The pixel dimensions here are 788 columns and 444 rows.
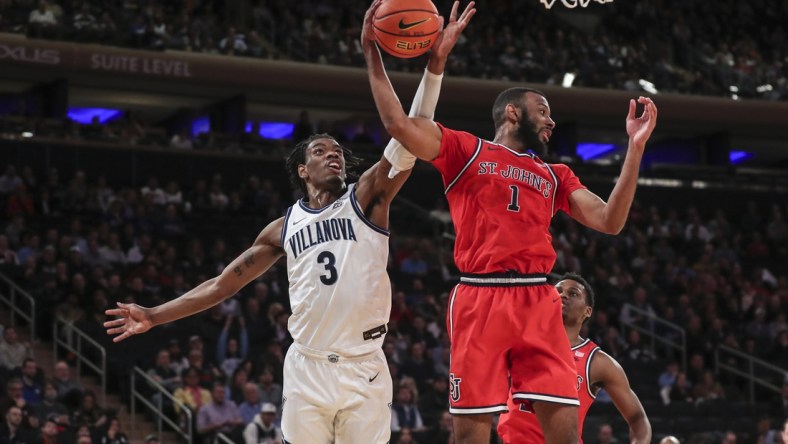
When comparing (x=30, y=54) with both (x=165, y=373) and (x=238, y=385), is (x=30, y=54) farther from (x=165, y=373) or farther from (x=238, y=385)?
(x=238, y=385)

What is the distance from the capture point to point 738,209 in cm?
2750

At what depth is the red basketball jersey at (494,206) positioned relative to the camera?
19.3ft

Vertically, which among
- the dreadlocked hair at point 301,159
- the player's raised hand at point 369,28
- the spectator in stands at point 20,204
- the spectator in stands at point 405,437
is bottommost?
the spectator in stands at point 405,437

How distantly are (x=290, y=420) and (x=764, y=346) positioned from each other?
15908 millimetres

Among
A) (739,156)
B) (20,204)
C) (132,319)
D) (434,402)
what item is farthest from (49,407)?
(739,156)

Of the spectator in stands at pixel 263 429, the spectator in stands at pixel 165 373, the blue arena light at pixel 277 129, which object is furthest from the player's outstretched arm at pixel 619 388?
the blue arena light at pixel 277 129

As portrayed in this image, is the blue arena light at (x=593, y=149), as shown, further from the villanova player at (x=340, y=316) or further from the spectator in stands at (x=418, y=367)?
the villanova player at (x=340, y=316)

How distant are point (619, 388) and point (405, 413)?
7446 millimetres

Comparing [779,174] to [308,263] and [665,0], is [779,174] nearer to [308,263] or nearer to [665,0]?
[665,0]

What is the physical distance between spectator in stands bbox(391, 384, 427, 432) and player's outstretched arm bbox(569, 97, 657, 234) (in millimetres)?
8875

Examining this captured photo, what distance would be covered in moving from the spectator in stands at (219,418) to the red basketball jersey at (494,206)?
8.25 metres

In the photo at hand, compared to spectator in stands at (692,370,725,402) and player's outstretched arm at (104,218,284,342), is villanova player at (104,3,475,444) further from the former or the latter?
spectator in stands at (692,370,725,402)

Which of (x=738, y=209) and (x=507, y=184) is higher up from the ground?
(x=507, y=184)

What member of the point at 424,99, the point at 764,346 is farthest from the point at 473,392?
the point at 764,346
